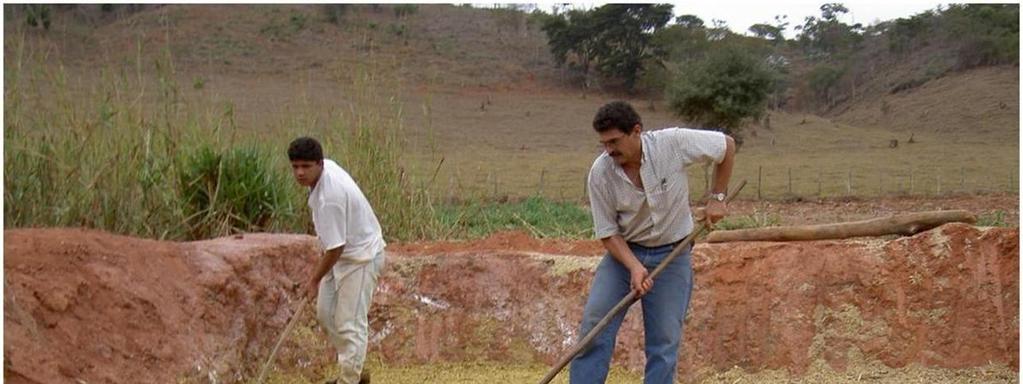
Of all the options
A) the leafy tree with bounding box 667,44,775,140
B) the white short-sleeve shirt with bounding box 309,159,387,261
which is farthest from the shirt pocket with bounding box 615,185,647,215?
the leafy tree with bounding box 667,44,775,140

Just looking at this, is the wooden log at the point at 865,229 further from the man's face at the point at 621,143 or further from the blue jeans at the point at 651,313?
the man's face at the point at 621,143

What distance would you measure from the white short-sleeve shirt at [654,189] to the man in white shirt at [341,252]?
1082mm

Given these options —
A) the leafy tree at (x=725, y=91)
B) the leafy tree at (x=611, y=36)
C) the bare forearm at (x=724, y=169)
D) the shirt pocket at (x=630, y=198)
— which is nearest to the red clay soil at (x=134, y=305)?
the shirt pocket at (x=630, y=198)

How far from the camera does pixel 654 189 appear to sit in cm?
399

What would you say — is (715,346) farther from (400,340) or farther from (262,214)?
(262,214)

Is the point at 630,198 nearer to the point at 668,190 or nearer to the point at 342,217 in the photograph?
the point at 668,190

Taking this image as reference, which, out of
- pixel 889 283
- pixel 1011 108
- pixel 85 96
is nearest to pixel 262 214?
pixel 85 96

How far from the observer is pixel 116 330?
4.75 meters

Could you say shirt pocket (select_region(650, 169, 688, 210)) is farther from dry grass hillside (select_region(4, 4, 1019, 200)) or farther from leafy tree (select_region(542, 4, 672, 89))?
leafy tree (select_region(542, 4, 672, 89))

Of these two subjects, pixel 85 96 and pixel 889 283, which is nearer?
pixel 889 283

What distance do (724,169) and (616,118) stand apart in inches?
21.2

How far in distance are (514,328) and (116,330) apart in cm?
212

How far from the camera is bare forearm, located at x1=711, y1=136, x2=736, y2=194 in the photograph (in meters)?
4.10

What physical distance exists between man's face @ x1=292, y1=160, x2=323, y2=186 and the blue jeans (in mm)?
1233
